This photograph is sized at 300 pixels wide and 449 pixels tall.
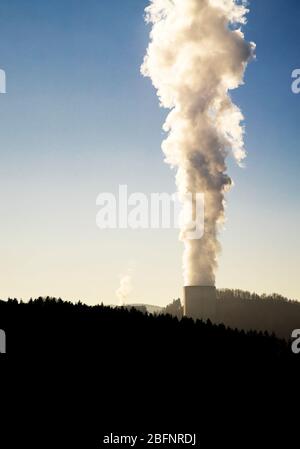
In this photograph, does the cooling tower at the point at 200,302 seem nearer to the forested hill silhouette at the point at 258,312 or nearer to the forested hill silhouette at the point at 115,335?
the forested hill silhouette at the point at 115,335

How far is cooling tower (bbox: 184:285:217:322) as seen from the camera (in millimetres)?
39959

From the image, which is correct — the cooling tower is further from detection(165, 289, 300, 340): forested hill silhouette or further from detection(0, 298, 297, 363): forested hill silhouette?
detection(165, 289, 300, 340): forested hill silhouette

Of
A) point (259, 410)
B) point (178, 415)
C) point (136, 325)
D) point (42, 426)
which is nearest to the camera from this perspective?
point (42, 426)

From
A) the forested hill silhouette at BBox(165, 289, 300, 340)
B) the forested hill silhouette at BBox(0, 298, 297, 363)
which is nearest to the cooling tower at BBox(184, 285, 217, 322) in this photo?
the forested hill silhouette at BBox(0, 298, 297, 363)

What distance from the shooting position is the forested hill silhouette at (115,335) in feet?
83.8

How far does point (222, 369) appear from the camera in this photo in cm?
2798

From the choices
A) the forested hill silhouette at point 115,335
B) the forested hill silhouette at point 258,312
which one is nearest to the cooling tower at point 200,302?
the forested hill silhouette at point 115,335

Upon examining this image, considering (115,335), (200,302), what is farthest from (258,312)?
(115,335)

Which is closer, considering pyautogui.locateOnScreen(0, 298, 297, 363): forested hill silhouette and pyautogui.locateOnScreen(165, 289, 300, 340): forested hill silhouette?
pyautogui.locateOnScreen(0, 298, 297, 363): forested hill silhouette

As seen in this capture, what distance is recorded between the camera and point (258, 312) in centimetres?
12438

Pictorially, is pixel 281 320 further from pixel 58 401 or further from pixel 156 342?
pixel 58 401

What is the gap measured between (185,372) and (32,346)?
25.2 ft

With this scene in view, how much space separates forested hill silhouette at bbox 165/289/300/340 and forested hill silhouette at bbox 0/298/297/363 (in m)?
76.1
